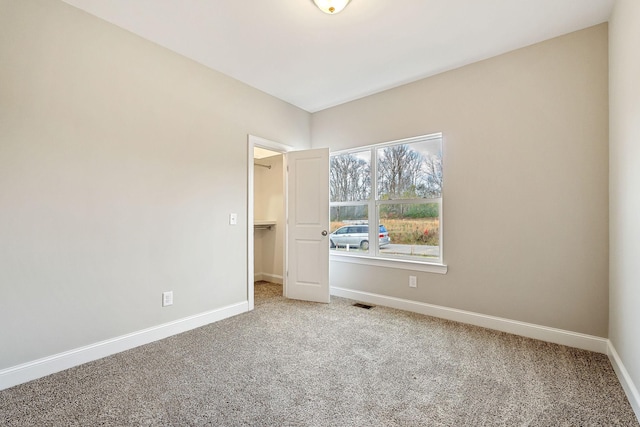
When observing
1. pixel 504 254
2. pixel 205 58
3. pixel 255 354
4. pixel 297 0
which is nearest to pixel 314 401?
pixel 255 354

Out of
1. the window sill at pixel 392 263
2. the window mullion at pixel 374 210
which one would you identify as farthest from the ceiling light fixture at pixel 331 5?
the window sill at pixel 392 263

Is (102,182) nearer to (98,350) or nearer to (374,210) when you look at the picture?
(98,350)

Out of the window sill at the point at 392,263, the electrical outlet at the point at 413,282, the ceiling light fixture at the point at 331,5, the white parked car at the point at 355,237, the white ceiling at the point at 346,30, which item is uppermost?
the white ceiling at the point at 346,30

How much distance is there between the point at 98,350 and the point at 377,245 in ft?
9.70

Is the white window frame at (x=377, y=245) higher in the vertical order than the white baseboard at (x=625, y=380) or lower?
higher

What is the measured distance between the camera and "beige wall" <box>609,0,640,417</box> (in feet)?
5.65

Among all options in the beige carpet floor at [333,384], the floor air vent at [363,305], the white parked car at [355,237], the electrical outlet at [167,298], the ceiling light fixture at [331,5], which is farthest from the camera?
the white parked car at [355,237]

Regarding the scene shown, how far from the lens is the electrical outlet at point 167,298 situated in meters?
2.72

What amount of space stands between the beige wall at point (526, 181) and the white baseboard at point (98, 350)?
2.29 metres

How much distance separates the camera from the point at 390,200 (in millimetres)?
3678

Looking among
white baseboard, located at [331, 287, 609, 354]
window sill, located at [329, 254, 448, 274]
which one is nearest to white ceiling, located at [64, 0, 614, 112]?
window sill, located at [329, 254, 448, 274]

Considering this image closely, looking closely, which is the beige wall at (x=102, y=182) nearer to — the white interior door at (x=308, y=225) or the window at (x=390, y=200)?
the white interior door at (x=308, y=225)

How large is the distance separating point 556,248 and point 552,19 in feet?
6.09

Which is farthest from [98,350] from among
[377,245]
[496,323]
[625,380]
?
[625,380]
